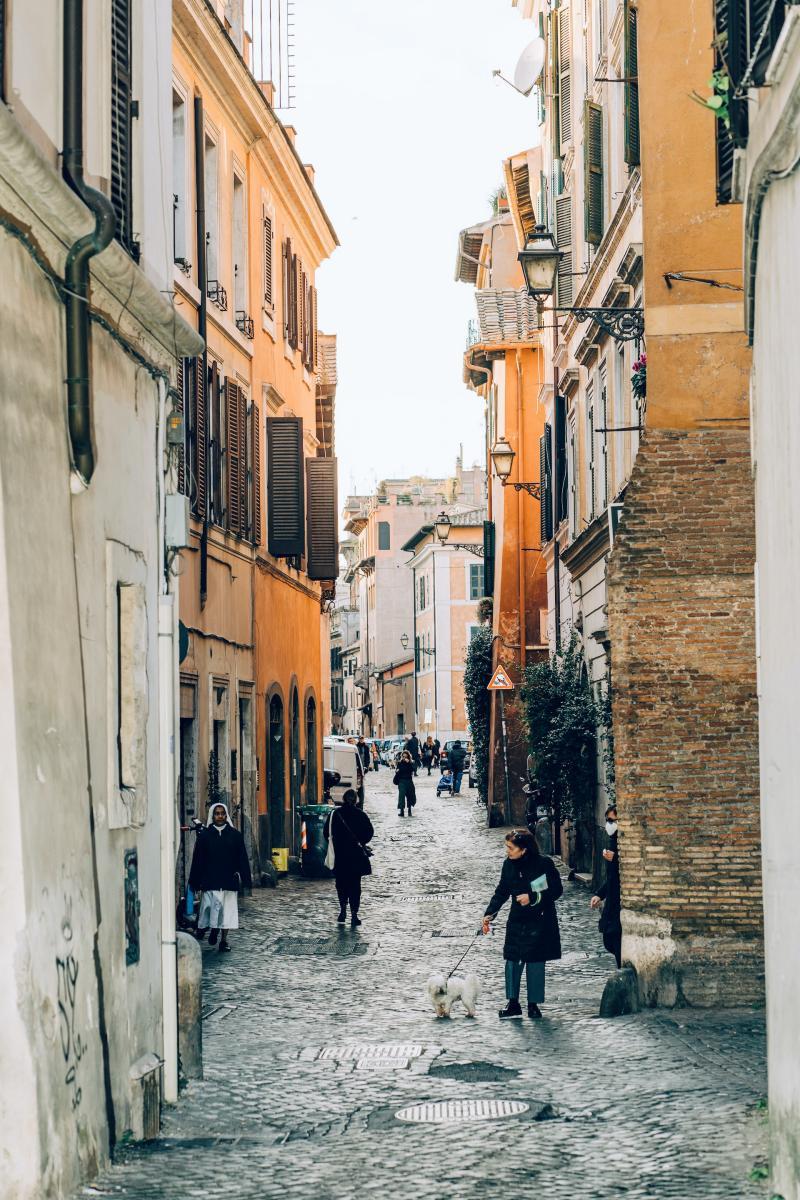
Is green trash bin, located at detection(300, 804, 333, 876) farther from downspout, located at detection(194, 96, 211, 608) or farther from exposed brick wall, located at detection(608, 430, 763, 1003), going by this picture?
exposed brick wall, located at detection(608, 430, 763, 1003)

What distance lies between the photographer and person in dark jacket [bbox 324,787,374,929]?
19875 millimetres

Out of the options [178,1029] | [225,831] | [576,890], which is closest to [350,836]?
[225,831]

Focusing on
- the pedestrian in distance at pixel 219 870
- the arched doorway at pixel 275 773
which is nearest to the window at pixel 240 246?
the arched doorway at pixel 275 773

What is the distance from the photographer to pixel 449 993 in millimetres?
13750

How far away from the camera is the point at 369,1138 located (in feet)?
31.3

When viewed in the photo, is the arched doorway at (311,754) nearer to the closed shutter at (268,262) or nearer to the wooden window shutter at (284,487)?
the wooden window shutter at (284,487)

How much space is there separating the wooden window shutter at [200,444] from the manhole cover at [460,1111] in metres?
12.0

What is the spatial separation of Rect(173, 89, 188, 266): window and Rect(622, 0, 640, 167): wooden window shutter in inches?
223

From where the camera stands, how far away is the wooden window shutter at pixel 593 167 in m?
21.6

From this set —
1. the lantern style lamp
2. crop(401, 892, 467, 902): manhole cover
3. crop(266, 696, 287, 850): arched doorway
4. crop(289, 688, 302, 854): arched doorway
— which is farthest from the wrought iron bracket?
crop(289, 688, 302, 854): arched doorway

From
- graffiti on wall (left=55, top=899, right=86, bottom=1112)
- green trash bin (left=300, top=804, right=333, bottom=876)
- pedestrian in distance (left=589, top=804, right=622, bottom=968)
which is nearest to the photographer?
graffiti on wall (left=55, top=899, right=86, bottom=1112)

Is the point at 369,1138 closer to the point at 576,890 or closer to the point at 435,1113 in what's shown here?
the point at 435,1113

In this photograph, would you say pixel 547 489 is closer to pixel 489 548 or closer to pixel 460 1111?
pixel 489 548

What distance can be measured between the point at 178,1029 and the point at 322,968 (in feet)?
19.4
